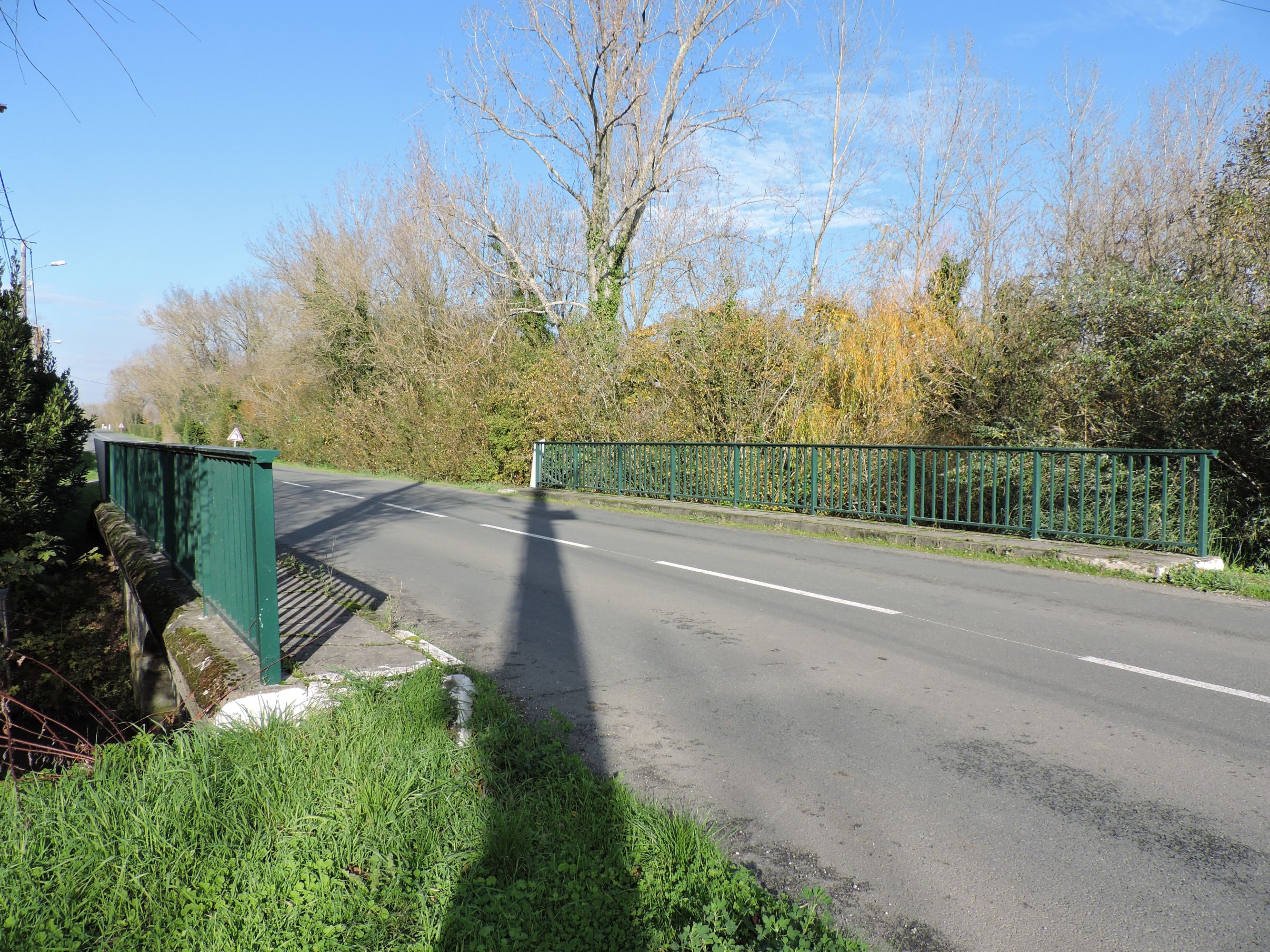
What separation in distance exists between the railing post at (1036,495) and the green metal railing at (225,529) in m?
9.11

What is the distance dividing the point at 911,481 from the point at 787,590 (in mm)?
5053

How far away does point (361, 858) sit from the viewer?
2895 mm

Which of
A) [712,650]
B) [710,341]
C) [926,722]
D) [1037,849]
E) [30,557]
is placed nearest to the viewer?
[1037,849]

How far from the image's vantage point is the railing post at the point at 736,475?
15805 mm

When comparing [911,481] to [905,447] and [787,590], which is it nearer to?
[905,447]

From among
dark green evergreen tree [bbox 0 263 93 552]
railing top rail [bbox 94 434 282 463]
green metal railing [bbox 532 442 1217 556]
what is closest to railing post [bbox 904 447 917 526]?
green metal railing [bbox 532 442 1217 556]

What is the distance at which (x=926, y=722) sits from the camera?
14.8ft

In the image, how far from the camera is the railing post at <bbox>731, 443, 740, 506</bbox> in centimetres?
1580

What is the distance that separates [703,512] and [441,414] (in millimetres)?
14357

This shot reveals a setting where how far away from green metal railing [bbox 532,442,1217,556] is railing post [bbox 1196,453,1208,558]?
15 millimetres

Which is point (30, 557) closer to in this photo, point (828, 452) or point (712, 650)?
point (712, 650)

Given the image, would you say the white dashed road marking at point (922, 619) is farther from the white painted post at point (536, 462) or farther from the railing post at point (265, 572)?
the white painted post at point (536, 462)

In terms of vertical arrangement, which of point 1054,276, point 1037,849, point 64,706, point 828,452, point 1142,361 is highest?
point 1054,276

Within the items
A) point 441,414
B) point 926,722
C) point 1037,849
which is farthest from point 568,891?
point 441,414
